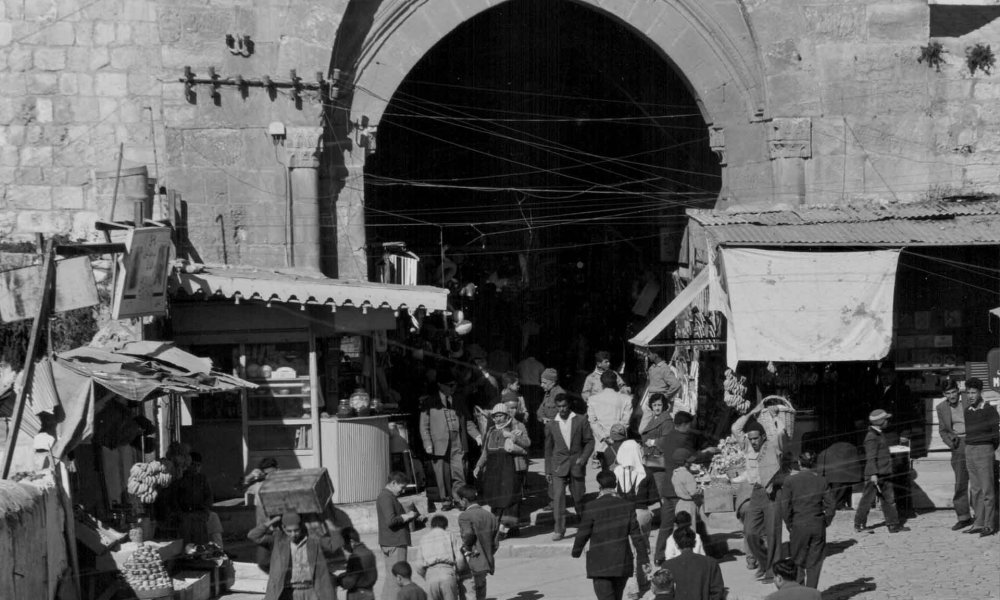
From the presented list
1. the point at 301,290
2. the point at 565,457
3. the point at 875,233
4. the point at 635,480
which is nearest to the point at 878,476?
the point at 635,480

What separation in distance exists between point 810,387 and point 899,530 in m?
2.64

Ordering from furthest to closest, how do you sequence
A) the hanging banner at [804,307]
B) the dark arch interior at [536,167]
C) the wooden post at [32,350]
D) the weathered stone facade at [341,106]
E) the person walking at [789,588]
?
the dark arch interior at [536,167], the weathered stone facade at [341,106], the hanging banner at [804,307], the wooden post at [32,350], the person walking at [789,588]

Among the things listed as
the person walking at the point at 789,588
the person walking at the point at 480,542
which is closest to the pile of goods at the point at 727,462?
the person walking at the point at 480,542

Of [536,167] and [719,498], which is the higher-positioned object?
[536,167]

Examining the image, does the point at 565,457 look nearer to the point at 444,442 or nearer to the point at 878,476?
the point at 444,442

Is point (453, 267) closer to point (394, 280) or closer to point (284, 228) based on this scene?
point (394, 280)

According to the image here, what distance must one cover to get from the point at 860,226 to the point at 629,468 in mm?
4936

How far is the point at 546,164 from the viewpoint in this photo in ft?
85.3

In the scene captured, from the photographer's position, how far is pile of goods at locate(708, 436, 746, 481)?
1662 cm

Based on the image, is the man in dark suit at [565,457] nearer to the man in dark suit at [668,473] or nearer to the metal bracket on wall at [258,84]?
the man in dark suit at [668,473]

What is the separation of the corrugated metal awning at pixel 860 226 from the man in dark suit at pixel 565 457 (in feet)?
9.46

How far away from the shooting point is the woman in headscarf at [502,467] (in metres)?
16.0

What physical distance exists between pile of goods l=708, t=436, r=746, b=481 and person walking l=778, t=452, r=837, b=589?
248cm

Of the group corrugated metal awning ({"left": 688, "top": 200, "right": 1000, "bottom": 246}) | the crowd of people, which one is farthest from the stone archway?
the crowd of people
